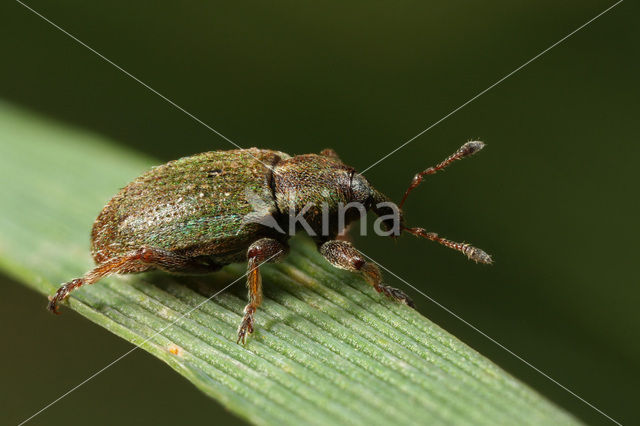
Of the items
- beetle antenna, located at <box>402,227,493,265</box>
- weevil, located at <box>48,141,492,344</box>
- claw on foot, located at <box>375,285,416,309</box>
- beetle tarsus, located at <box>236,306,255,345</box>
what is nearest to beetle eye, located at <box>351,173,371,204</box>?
weevil, located at <box>48,141,492,344</box>

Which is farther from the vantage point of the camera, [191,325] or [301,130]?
[301,130]

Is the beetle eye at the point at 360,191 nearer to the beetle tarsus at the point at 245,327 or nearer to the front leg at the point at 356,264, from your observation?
the front leg at the point at 356,264

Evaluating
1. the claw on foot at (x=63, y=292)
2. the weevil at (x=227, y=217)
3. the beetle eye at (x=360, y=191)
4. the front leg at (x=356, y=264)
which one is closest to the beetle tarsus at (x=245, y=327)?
the weevil at (x=227, y=217)

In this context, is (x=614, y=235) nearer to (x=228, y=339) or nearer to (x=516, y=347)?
(x=516, y=347)

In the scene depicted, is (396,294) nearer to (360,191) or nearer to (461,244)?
(461,244)

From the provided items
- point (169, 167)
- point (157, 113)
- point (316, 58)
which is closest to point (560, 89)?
point (316, 58)

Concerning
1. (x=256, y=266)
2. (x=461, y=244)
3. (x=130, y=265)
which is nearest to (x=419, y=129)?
(x=461, y=244)
